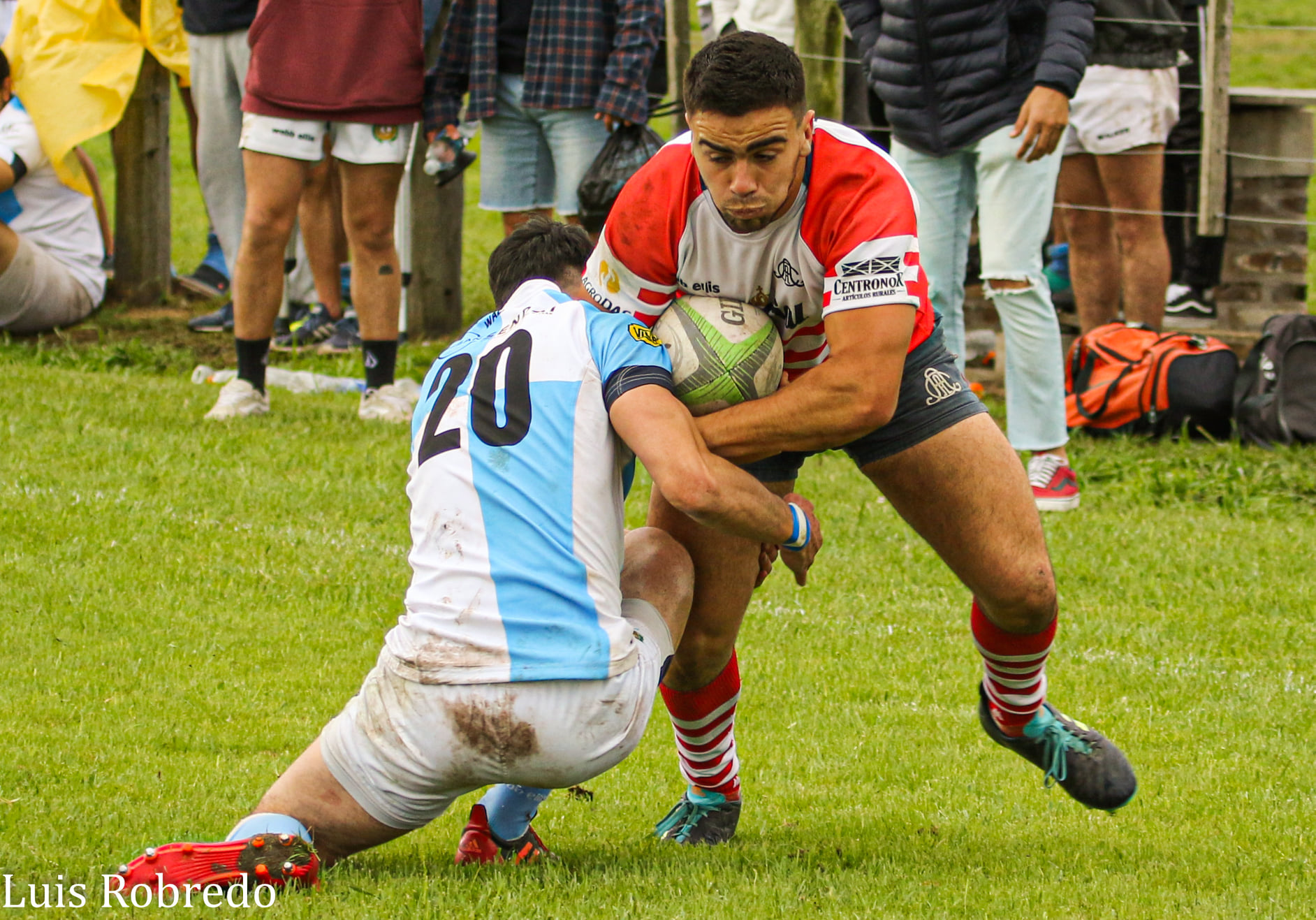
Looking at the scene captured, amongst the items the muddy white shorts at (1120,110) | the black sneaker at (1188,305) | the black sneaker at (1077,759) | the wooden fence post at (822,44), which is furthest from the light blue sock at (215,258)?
the black sneaker at (1077,759)

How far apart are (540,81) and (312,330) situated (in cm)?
286

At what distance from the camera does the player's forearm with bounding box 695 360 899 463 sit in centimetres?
352

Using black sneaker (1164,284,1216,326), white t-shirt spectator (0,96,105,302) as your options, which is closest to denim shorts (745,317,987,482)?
black sneaker (1164,284,1216,326)

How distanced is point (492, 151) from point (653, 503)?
459 cm

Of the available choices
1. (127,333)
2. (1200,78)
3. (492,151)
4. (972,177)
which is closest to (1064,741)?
(972,177)

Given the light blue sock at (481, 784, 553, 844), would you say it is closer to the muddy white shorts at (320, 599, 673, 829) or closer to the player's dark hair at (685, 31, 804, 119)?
the muddy white shorts at (320, 599, 673, 829)

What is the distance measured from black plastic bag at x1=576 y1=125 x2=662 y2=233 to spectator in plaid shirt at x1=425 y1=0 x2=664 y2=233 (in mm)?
82

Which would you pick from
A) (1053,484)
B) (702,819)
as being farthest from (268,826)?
(1053,484)

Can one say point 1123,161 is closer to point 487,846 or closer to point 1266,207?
point 1266,207

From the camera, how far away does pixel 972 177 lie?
6754 mm

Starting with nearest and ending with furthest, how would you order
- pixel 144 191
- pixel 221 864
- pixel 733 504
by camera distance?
pixel 221 864 → pixel 733 504 → pixel 144 191

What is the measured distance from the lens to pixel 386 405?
→ 7750mm

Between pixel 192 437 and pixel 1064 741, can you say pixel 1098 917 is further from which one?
pixel 192 437

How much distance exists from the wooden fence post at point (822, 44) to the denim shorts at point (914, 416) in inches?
191
